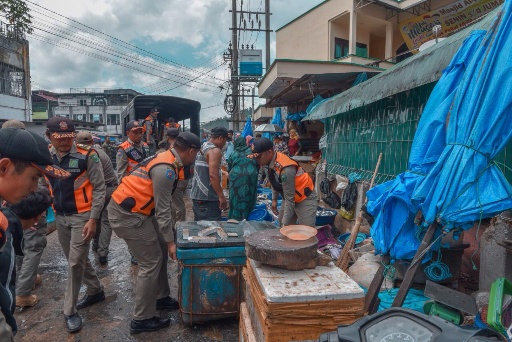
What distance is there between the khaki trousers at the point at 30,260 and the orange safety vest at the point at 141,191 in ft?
4.73

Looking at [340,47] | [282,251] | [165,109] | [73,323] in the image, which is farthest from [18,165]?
[340,47]

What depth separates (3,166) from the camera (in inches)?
59.3

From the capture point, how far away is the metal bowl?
7.89 feet

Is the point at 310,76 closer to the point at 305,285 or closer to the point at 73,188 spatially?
the point at 73,188

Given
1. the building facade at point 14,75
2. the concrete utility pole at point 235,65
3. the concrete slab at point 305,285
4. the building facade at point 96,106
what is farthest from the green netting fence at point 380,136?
the building facade at point 96,106

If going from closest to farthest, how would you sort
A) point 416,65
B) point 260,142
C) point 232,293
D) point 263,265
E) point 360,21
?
point 263,265, point 232,293, point 416,65, point 260,142, point 360,21

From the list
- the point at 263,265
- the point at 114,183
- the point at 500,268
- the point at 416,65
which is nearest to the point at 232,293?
the point at 263,265

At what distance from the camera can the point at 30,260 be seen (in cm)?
407

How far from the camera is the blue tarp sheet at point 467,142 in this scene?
A: 218 centimetres

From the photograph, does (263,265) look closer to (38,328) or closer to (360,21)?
(38,328)

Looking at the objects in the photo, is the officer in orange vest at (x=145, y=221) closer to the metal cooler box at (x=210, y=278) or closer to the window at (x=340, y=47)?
the metal cooler box at (x=210, y=278)

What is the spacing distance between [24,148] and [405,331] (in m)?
1.71

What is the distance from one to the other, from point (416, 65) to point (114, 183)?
4325mm

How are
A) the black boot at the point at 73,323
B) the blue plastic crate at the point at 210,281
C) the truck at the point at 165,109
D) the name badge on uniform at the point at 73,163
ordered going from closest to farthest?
the blue plastic crate at the point at 210,281 < the black boot at the point at 73,323 < the name badge on uniform at the point at 73,163 < the truck at the point at 165,109
